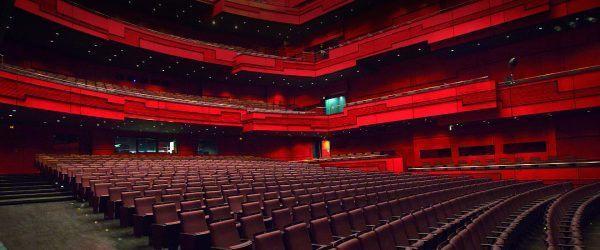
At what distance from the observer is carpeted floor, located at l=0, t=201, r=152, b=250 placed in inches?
127

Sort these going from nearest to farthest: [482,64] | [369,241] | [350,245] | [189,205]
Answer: [350,245] < [369,241] < [189,205] < [482,64]

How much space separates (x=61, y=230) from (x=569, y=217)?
4.63 m

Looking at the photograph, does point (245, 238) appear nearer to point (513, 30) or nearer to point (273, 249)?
point (273, 249)

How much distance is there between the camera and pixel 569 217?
3.61 metres

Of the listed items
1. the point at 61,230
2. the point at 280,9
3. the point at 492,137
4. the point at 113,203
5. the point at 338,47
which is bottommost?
the point at 61,230

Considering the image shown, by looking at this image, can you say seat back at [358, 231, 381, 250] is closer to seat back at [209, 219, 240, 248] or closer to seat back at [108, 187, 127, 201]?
seat back at [209, 219, 240, 248]

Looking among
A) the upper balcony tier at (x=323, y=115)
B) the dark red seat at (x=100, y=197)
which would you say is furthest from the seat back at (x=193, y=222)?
the upper balcony tier at (x=323, y=115)

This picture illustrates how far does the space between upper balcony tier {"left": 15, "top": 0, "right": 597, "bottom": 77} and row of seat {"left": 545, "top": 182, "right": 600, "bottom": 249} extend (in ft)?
14.2

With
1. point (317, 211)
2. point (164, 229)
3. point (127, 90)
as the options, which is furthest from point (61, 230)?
point (127, 90)

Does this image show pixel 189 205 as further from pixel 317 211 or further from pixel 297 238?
pixel 297 238

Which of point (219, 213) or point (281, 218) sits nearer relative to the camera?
point (281, 218)

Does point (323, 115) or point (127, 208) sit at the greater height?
point (323, 115)

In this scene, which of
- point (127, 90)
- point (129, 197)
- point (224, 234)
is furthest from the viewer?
point (127, 90)

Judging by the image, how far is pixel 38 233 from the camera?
11.6 ft
